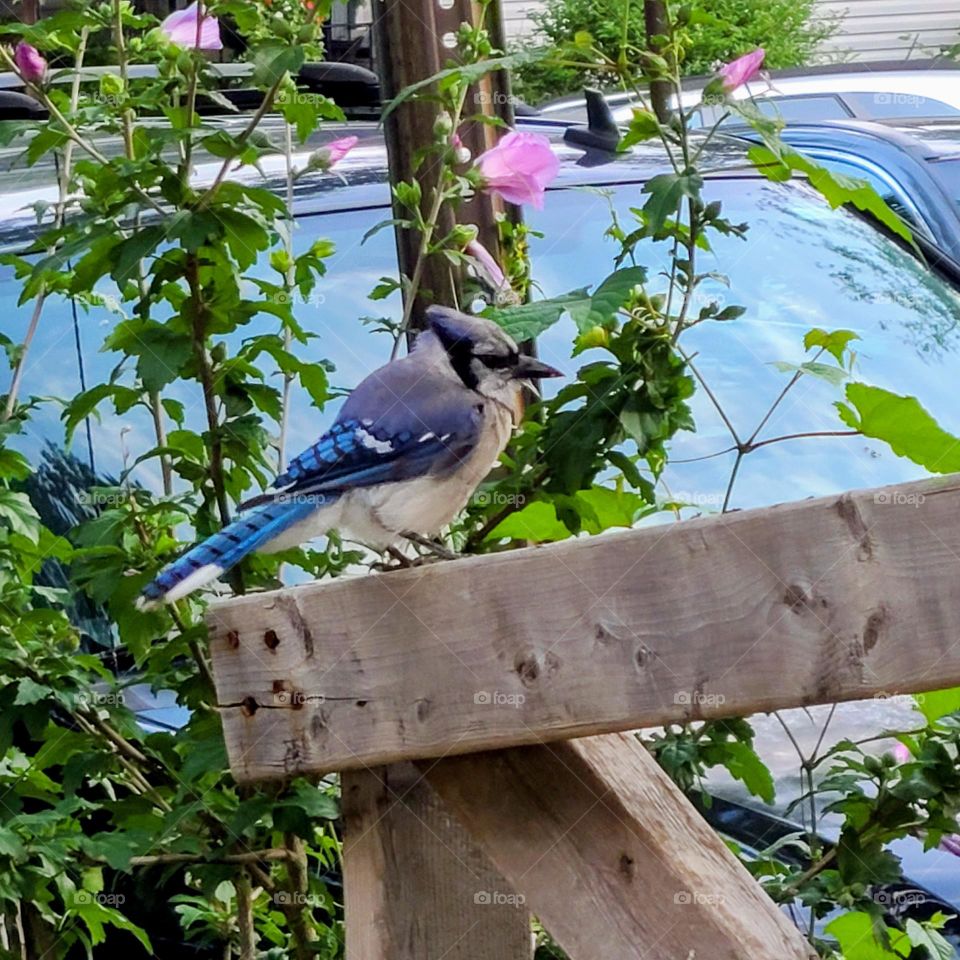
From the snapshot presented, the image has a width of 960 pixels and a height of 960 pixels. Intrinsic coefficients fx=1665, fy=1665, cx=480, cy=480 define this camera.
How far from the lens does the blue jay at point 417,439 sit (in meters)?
1.78

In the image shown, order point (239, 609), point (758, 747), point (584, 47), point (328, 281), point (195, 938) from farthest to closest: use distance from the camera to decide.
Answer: point (328, 281), point (195, 938), point (758, 747), point (584, 47), point (239, 609)

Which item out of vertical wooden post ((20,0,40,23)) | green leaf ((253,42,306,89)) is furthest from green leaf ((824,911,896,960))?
vertical wooden post ((20,0,40,23))

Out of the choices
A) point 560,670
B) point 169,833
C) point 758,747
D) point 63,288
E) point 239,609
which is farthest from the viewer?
point 758,747

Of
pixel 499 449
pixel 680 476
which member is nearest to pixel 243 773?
pixel 499 449

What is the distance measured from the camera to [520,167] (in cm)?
202

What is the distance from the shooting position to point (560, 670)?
1.40m

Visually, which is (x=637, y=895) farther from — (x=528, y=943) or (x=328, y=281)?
(x=328, y=281)

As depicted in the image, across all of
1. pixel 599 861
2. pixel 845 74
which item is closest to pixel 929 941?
pixel 599 861

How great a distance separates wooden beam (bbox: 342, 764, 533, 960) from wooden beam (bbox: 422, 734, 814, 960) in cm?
6

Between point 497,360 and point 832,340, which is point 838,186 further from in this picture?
point 497,360

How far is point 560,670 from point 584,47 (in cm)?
86

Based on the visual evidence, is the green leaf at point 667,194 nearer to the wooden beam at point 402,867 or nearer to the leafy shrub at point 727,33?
the wooden beam at point 402,867

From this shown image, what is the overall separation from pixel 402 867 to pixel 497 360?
1.88ft

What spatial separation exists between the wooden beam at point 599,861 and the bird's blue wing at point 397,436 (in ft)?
1.26
